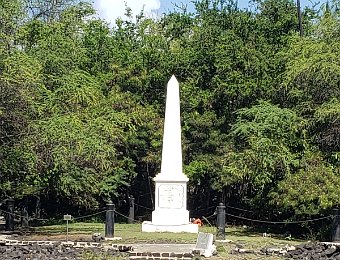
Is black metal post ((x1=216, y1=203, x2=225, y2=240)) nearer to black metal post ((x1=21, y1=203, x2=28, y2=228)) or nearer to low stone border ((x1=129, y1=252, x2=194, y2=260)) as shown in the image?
low stone border ((x1=129, y1=252, x2=194, y2=260))

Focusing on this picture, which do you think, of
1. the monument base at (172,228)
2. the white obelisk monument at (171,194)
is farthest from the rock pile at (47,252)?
the white obelisk monument at (171,194)

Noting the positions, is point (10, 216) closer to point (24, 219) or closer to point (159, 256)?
point (24, 219)

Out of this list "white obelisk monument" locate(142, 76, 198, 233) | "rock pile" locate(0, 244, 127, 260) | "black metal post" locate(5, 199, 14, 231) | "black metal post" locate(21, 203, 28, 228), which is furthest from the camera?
"black metal post" locate(21, 203, 28, 228)

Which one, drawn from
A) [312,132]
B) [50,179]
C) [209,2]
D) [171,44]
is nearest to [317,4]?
[209,2]

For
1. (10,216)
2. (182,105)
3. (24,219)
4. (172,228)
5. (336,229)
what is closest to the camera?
(336,229)

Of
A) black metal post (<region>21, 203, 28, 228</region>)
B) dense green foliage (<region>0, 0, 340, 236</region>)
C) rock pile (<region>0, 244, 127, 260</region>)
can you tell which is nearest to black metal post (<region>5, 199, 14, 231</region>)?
dense green foliage (<region>0, 0, 340, 236</region>)

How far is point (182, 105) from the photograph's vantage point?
31.2 metres

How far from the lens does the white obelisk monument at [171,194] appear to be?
23.8 m

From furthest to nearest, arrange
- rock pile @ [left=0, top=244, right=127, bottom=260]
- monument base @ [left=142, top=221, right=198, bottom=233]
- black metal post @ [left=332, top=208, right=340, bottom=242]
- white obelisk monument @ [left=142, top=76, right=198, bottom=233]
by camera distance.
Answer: white obelisk monument @ [left=142, top=76, right=198, bottom=233]
monument base @ [left=142, top=221, right=198, bottom=233]
black metal post @ [left=332, top=208, right=340, bottom=242]
rock pile @ [left=0, top=244, right=127, bottom=260]

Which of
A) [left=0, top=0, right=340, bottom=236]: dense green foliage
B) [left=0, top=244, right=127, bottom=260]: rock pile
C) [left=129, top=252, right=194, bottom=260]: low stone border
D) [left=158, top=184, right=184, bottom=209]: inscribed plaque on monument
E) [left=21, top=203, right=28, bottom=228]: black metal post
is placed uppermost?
[left=0, top=0, right=340, bottom=236]: dense green foliage

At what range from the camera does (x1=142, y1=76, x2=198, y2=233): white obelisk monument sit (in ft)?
78.0

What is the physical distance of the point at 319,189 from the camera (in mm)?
21469

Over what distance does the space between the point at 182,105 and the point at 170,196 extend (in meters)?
8.00

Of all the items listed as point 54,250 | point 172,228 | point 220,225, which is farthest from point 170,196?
point 54,250
